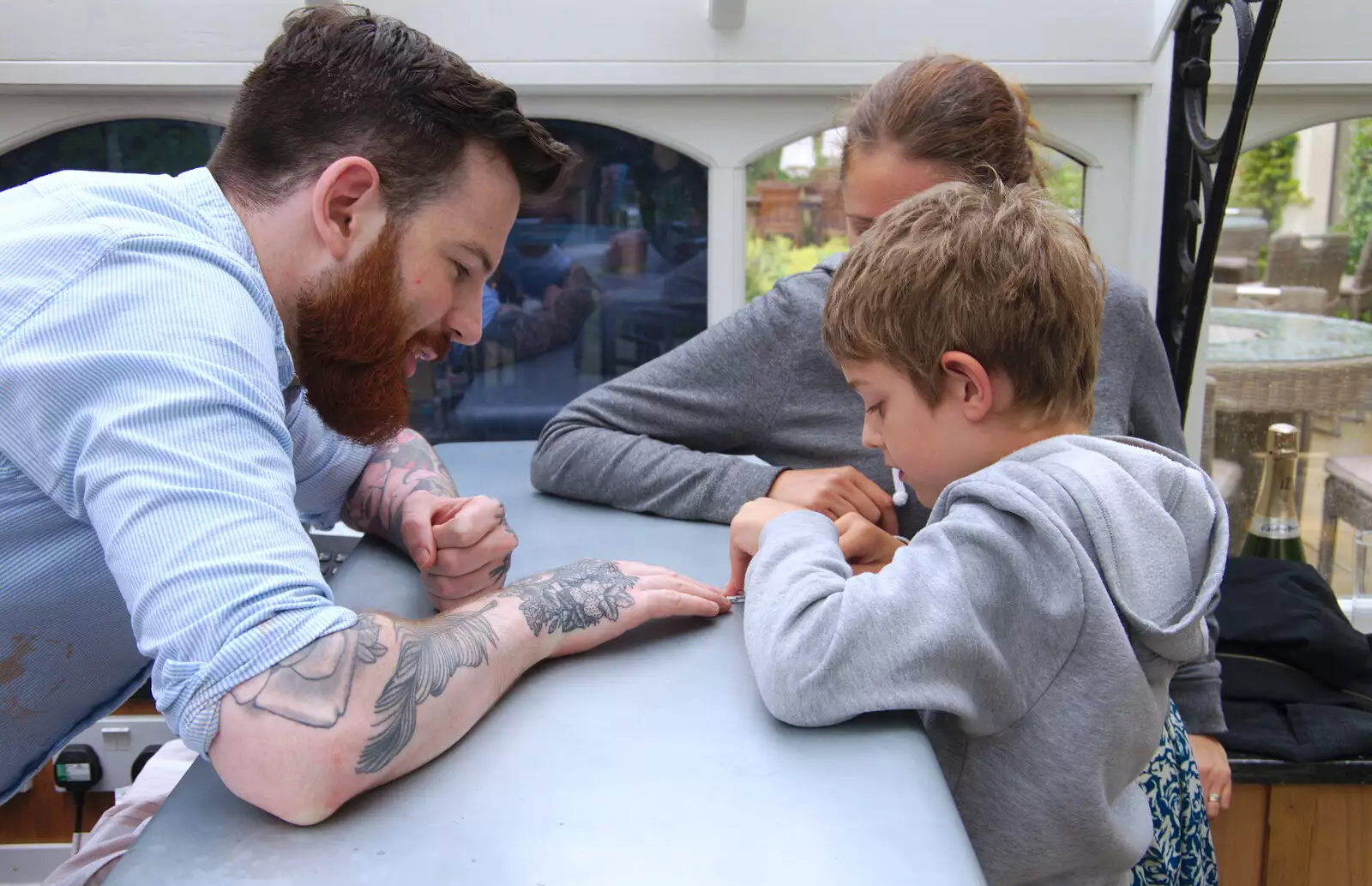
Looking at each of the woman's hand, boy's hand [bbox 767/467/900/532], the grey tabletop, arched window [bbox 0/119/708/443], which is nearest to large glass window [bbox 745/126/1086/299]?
arched window [bbox 0/119/708/443]

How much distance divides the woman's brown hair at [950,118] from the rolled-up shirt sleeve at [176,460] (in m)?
0.83

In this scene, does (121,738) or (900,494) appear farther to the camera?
(121,738)

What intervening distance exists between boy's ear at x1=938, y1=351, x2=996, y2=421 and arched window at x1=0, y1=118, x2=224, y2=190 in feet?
5.88

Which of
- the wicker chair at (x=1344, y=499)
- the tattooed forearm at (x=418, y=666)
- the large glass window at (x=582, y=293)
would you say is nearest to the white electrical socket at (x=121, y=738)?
the large glass window at (x=582, y=293)

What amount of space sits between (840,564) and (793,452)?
591 mm

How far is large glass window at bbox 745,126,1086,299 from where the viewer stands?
2.37 meters

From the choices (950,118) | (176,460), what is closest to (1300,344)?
(950,118)

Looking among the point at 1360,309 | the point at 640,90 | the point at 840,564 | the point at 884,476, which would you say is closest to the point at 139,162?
the point at 640,90

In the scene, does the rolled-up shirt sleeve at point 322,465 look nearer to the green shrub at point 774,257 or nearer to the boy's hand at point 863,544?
the boy's hand at point 863,544

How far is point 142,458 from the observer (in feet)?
2.78

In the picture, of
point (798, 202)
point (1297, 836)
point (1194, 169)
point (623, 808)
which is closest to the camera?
point (623, 808)

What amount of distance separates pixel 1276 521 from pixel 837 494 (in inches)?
52.0

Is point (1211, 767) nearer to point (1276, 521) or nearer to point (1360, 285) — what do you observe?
point (1276, 521)

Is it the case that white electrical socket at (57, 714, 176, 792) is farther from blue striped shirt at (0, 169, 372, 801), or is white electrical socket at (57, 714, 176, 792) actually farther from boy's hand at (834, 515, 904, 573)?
boy's hand at (834, 515, 904, 573)
